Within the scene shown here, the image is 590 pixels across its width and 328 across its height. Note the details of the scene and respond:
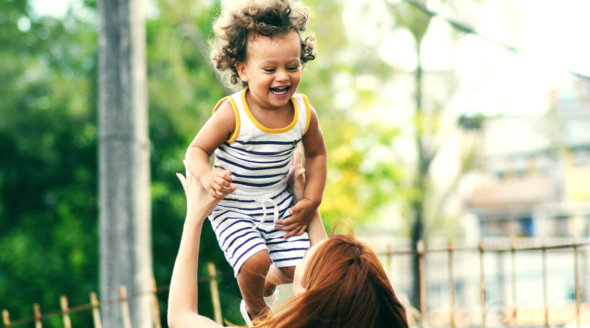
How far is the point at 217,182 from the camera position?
4.72ft

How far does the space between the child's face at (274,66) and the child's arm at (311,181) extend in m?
0.16

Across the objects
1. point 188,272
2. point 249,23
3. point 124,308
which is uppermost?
point 249,23

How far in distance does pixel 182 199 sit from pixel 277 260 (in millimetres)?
7272

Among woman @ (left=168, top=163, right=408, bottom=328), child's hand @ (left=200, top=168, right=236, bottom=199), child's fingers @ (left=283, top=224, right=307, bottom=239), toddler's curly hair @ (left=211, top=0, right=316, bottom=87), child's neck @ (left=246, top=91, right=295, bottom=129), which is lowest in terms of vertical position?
woman @ (left=168, top=163, right=408, bottom=328)

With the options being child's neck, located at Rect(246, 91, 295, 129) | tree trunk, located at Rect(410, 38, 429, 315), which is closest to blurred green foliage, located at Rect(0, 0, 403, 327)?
tree trunk, located at Rect(410, 38, 429, 315)

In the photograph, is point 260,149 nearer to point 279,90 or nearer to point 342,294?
point 279,90

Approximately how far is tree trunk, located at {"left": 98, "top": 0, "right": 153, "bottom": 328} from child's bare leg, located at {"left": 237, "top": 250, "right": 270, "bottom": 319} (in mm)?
1595

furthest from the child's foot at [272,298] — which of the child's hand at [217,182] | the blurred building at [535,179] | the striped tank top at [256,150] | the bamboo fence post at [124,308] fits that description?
the blurred building at [535,179]

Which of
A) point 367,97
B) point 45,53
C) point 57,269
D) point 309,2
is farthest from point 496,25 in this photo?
point 57,269

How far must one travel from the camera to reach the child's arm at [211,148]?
1452 millimetres

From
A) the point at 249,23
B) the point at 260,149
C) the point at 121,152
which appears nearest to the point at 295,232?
the point at 260,149

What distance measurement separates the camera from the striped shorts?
5.11ft

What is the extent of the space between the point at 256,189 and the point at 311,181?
145 mm

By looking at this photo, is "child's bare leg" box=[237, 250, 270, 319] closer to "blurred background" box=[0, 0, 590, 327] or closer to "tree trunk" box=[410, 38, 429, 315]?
"blurred background" box=[0, 0, 590, 327]
